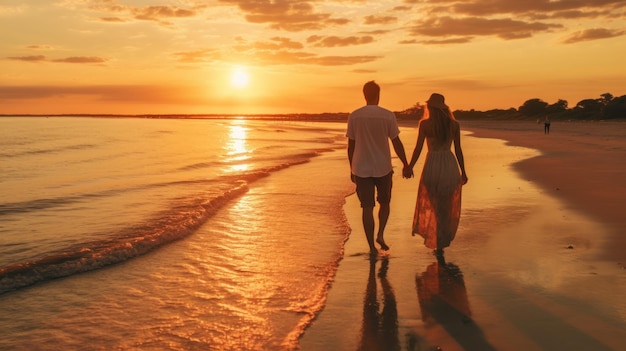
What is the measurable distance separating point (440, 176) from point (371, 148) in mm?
864

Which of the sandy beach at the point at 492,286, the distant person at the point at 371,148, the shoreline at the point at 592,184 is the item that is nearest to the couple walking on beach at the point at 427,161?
the distant person at the point at 371,148

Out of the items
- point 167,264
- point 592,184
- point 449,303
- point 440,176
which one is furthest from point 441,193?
point 592,184

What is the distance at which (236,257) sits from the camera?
6.85 meters

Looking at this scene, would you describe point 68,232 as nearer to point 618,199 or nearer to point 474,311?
point 474,311

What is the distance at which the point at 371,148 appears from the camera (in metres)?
6.66

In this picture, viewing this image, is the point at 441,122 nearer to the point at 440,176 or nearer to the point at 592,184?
the point at 440,176

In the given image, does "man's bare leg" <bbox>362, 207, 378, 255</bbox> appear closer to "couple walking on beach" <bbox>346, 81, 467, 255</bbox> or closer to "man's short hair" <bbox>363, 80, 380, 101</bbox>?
"couple walking on beach" <bbox>346, 81, 467, 255</bbox>

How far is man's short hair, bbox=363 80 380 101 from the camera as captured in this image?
668 centimetres

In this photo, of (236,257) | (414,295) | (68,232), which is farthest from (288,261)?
(68,232)

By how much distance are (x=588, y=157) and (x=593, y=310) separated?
17222 millimetres

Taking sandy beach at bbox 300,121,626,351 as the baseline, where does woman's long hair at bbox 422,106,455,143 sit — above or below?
above

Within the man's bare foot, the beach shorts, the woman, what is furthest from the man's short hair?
the man's bare foot

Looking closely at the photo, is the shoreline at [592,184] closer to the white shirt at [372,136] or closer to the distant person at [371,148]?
the distant person at [371,148]

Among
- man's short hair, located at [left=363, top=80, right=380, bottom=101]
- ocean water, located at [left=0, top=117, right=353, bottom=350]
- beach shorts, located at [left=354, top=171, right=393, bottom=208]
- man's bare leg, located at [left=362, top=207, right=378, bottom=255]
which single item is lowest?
ocean water, located at [left=0, top=117, right=353, bottom=350]
